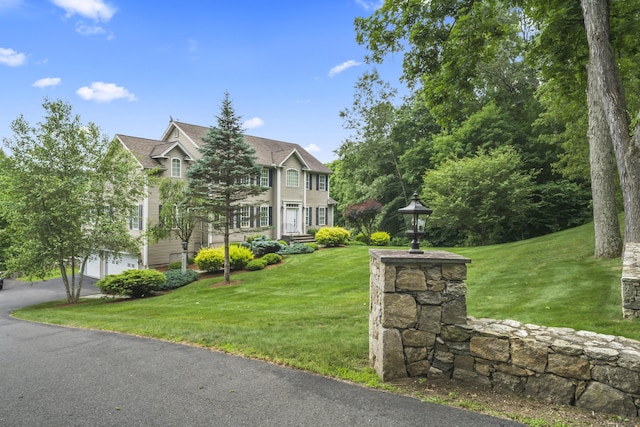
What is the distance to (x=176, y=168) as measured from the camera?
2041 cm

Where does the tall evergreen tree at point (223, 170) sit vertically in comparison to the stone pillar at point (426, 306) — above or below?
above

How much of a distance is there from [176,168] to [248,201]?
4805 millimetres

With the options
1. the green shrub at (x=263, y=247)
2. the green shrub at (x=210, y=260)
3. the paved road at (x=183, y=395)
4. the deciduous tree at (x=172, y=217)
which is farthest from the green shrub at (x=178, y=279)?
the paved road at (x=183, y=395)

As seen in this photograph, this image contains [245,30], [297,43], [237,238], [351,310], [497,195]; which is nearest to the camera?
[351,310]

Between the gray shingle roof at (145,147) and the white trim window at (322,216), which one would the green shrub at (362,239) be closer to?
the white trim window at (322,216)

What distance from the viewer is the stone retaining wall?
135 inches

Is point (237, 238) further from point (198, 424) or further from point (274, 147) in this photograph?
point (198, 424)

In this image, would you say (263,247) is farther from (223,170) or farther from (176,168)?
(176,168)

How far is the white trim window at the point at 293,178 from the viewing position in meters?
25.1

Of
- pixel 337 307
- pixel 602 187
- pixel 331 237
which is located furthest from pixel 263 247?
pixel 602 187

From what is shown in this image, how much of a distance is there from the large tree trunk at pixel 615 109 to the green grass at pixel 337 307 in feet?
5.63

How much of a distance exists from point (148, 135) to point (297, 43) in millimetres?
12395

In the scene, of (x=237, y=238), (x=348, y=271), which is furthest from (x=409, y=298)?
(x=237, y=238)

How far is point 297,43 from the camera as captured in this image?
16203mm
